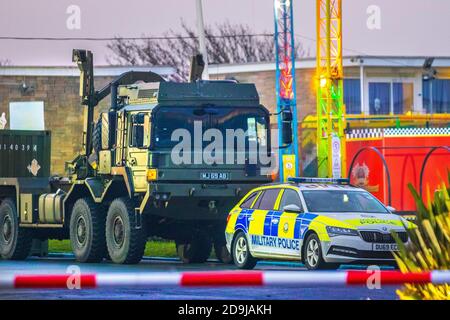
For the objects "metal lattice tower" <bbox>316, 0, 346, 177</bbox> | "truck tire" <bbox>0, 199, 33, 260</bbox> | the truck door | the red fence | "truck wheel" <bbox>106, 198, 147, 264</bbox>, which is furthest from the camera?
"metal lattice tower" <bbox>316, 0, 346, 177</bbox>

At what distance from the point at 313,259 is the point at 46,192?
9.67 m

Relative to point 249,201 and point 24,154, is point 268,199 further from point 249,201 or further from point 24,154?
point 24,154

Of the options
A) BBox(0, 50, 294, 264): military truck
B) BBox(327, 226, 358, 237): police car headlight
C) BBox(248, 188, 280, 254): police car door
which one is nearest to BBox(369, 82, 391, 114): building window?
BBox(0, 50, 294, 264): military truck

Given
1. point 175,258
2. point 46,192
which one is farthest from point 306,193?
point 46,192

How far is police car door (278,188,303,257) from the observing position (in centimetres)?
2096

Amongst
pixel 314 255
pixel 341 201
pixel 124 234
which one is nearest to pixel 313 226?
pixel 314 255

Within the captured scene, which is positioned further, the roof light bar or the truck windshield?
the truck windshield

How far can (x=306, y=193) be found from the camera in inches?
861

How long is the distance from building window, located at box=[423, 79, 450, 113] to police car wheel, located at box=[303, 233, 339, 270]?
5423 centimetres

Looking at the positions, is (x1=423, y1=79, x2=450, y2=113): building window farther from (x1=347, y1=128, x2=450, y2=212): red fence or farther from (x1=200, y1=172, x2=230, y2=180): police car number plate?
(x1=200, y1=172, x2=230, y2=180): police car number plate

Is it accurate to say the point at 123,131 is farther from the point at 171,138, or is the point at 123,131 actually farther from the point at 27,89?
the point at 27,89

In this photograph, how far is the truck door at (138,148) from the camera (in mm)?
23302

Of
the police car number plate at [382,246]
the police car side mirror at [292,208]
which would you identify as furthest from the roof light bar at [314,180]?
the police car number plate at [382,246]

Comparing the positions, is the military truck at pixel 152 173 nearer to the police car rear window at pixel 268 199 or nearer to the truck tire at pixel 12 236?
the police car rear window at pixel 268 199
